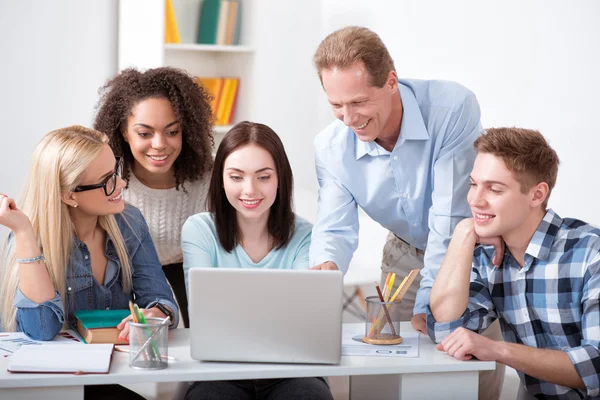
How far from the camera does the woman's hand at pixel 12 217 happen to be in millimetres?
1995

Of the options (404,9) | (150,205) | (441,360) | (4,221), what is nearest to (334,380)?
(150,205)

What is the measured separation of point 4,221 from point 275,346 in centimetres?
79

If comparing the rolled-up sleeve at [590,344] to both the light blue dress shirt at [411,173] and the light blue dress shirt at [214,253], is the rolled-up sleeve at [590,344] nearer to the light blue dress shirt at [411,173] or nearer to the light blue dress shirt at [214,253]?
the light blue dress shirt at [411,173]

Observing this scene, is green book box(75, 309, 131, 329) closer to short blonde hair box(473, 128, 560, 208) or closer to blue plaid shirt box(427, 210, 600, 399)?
blue plaid shirt box(427, 210, 600, 399)

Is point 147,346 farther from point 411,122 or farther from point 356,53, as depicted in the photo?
point 411,122

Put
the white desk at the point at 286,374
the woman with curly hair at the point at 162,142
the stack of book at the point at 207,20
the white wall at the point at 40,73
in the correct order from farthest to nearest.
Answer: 1. the stack of book at the point at 207,20
2. the white wall at the point at 40,73
3. the woman with curly hair at the point at 162,142
4. the white desk at the point at 286,374

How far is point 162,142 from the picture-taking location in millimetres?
2721

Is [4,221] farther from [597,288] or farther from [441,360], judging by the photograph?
[597,288]

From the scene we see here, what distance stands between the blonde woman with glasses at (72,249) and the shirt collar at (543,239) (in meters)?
1.03

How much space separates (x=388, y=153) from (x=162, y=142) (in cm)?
80

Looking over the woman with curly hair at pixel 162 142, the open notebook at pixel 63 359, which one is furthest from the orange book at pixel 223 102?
the open notebook at pixel 63 359

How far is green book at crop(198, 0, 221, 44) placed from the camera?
482cm

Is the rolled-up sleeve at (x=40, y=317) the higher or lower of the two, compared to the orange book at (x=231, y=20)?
lower

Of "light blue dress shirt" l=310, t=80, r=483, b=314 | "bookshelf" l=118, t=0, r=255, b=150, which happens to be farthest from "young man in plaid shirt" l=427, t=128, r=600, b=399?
"bookshelf" l=118, t=0, r=255, b=150
